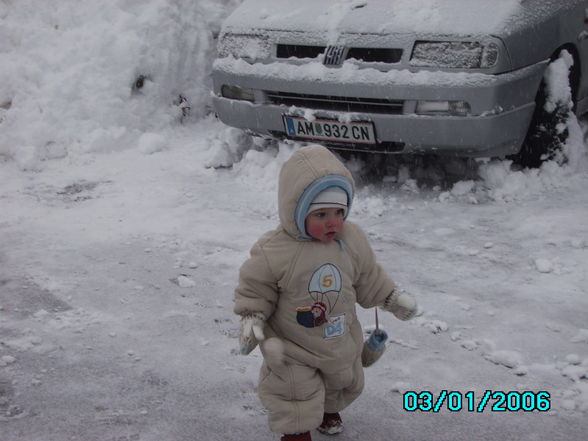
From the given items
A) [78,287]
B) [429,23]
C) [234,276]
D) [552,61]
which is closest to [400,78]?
[429,23]

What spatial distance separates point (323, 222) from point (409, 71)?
2821 millimetres

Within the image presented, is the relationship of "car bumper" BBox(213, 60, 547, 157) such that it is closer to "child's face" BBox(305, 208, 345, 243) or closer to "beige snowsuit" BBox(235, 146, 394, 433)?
"beige snowsuit" BBox(235, 146, 394, 433)

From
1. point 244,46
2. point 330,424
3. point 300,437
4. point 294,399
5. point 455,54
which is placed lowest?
point 330,424

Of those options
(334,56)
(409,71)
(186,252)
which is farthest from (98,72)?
(409,71)

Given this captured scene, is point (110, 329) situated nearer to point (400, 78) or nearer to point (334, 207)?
point (334, 207)

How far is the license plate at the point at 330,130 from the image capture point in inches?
199

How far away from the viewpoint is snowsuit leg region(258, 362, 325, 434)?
238 cm

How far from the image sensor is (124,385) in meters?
3.03

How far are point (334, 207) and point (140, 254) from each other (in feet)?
7.82

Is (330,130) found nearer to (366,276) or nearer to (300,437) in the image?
(366,276)

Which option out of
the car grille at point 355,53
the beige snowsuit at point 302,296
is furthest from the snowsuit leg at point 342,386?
the car grille at point 355,53

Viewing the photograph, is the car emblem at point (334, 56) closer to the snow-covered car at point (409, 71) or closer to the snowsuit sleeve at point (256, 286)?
the snow-covered car at point (409, 71)

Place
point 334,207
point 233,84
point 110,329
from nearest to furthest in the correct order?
point 334,207 < point 110,329 < point 233,84
